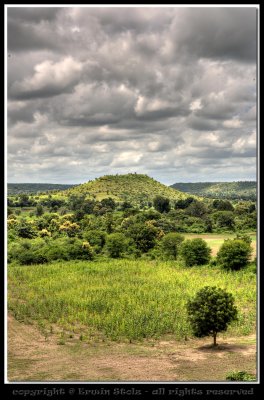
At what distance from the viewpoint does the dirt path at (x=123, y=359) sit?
12.6 metres

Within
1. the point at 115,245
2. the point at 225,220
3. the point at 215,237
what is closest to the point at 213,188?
the point at 225,220

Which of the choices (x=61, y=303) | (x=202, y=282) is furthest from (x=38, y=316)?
(x=202, y=282)

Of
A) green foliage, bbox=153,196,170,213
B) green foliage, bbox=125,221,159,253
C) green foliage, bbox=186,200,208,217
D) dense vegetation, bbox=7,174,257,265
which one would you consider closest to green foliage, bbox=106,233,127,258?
dense vegetation, bbox=7,174,257,265

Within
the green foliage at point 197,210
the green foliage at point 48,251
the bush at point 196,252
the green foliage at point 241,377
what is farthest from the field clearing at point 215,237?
the green foliage at point 241,377

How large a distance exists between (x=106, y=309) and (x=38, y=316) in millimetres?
3699

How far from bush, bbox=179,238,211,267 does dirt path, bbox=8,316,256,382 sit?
17.0m

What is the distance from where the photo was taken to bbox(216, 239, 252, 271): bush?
32.6 m

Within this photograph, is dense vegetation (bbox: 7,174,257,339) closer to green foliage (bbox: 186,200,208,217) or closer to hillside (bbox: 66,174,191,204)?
green foliage (bbox: 186,200,208,217)

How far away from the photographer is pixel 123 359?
49.8 feet

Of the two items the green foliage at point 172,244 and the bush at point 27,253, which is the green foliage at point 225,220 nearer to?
the green foliage at point 172,244

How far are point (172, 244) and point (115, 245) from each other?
555cm

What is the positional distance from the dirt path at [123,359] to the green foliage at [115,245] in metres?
20.3

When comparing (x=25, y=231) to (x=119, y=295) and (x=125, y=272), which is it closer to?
(x=125, y=272)
